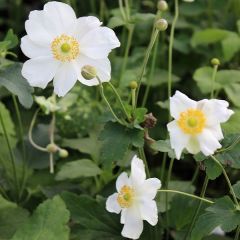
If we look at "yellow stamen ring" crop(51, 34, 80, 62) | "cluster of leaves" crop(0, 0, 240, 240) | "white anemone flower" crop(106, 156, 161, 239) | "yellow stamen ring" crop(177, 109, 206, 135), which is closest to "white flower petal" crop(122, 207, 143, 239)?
"white anemone flower" crop(106, 156, 161, 239)

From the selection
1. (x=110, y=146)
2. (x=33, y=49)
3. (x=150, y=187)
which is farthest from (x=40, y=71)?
(x=150, y=187)

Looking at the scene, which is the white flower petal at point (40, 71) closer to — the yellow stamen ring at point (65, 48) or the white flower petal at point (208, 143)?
the yellow stamen ring at point (65, 48)

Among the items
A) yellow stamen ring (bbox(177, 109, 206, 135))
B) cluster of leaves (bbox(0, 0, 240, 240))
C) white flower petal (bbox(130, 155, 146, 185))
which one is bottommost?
cluster of leaves (bbox(0, 0, 240, 240))

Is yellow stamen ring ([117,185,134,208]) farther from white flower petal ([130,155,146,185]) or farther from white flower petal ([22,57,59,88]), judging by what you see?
white flower petal ([22,57,59,88])

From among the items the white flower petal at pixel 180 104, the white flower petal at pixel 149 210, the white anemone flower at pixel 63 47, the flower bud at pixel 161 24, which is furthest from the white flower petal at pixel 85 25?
the white flower petal at pixel 149 210

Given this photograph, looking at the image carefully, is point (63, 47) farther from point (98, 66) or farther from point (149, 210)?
point (149, 210)

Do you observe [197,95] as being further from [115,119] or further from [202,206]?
[115,119]

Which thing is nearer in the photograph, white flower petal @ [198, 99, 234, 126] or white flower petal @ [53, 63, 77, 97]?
white flower petal @ [198, 99, 234, 126]
